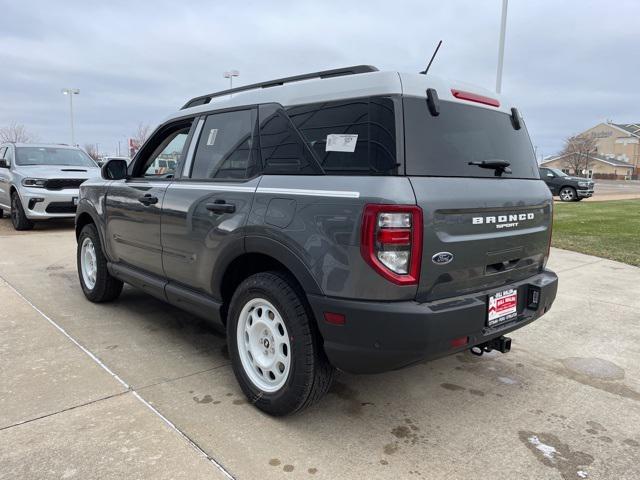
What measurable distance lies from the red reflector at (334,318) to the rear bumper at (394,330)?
2 centimetres

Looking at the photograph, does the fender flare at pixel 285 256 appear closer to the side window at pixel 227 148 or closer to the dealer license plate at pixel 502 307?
the side window at pixel 227 148

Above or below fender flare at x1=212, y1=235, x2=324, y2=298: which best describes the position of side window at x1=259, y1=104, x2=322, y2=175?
above

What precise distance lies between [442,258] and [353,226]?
0.48 metres

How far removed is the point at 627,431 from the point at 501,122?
1.97m

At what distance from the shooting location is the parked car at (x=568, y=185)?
22.2 metres

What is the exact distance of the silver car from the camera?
9.89m

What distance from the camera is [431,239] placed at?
2.37 metres

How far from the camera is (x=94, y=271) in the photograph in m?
5.05

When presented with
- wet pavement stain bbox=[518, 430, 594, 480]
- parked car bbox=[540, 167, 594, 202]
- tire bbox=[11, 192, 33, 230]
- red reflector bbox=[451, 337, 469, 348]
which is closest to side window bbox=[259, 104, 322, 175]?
red reflector bbox=[451, 337, 469, 348]

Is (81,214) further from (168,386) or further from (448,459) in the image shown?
(448,459)

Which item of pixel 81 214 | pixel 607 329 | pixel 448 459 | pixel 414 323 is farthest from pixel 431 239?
pixel 81 214

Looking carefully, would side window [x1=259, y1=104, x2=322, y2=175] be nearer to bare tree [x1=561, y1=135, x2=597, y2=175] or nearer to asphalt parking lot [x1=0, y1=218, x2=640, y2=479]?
asphalt parking lot [x1=0, y1=218, x2=640, y2=479]

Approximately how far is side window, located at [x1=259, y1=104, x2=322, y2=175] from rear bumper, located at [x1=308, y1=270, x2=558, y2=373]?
2.42 ft

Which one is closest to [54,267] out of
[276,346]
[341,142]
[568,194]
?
[276,346]
